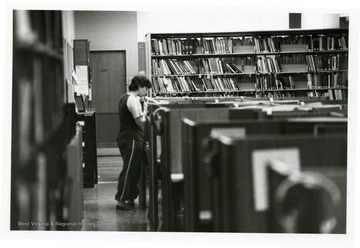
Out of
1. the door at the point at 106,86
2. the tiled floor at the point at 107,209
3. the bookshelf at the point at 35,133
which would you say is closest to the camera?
the bookshelf at the point at 35,133

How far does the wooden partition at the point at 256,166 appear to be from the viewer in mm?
2445

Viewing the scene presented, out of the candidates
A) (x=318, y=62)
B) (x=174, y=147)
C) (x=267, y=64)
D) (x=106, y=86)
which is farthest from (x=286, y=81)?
(x=174, y=147)

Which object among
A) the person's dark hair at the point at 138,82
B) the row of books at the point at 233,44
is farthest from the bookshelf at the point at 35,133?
the row of books at the point at 233,44

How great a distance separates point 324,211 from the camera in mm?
2873

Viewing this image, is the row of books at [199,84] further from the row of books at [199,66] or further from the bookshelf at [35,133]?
the bookshelf at [35,133]

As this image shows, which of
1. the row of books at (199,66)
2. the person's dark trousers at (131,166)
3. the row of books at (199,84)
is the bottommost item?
the person's dark trousers at (131,166)

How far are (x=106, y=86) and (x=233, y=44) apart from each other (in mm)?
1973

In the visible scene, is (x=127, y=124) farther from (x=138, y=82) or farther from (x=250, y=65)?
(x=250, y=65)

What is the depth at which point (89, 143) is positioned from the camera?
613 centimetres

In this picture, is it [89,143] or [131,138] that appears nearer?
[131,138]

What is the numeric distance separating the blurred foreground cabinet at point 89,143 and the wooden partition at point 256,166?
3.12 metres

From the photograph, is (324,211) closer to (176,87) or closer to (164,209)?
(164,209)

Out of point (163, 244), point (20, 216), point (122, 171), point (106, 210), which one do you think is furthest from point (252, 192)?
point (122, 171)

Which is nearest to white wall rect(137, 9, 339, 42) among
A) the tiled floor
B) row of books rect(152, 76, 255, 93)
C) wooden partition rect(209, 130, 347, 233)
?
row of books rect(152, 76, 255, 93)
